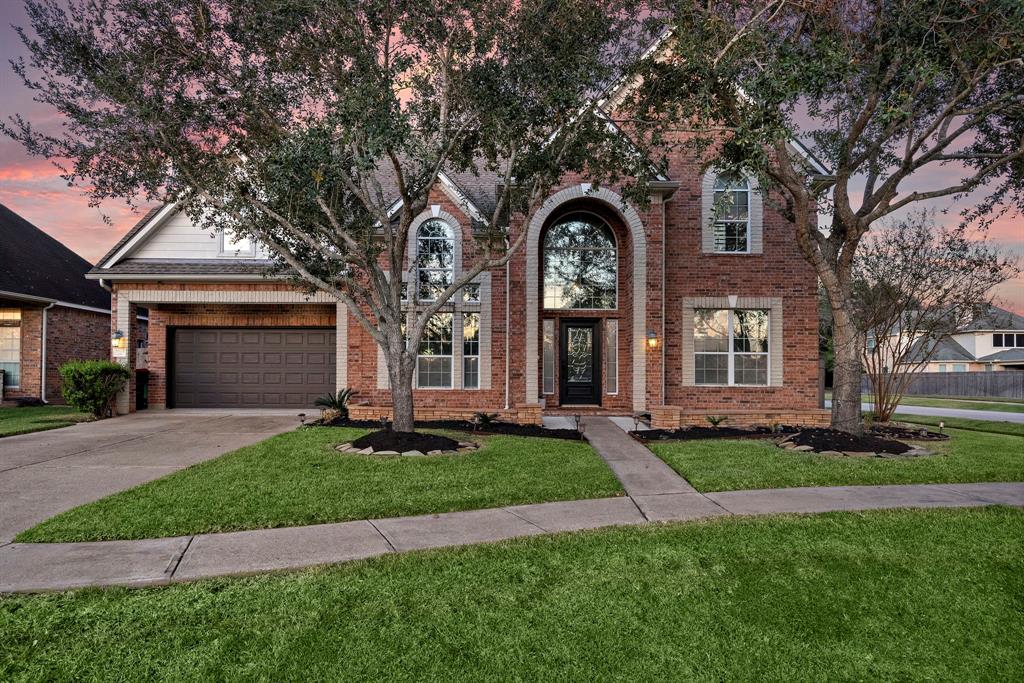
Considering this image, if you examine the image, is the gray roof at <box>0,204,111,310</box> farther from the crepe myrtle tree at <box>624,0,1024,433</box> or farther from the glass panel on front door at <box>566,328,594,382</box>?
the crepe myrtle tree at <box>624,0,1024,433</box>

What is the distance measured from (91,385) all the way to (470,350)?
910cm

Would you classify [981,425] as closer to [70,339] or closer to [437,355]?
[437,355]

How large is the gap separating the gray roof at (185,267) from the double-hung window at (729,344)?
11.1 m

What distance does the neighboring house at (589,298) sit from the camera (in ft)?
43.2

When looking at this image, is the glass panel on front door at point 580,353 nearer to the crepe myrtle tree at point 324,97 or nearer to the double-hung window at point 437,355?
the double-hung window at point 437,355

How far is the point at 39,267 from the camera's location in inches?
736

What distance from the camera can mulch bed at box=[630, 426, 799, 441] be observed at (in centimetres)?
1026

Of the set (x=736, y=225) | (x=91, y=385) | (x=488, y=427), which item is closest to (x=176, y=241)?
(x=91, y=385)

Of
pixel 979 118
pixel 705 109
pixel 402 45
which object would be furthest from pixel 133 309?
pixel 979 118

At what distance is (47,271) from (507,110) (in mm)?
19256

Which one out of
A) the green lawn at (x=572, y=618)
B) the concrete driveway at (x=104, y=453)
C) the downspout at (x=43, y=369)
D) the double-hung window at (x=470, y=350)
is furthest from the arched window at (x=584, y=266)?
the downspout at (x=43, y=369)

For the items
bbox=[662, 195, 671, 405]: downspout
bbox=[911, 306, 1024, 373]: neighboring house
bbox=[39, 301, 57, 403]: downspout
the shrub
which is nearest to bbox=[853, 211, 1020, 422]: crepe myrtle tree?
bbox=[662, 195, 671, 405]: downspout

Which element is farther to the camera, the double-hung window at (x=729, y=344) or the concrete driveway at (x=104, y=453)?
the double-hung window at (x=729, y=344)

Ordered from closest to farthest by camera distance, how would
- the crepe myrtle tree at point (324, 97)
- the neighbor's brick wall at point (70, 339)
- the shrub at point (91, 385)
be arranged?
the crepe myrtle tree at point (324, 97), the shrub at point (91, 385), the neighbor's brick wall at point (70, 339)
